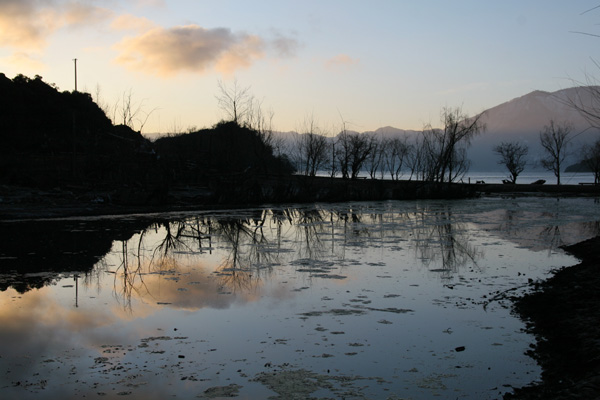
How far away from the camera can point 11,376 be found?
5.13 m

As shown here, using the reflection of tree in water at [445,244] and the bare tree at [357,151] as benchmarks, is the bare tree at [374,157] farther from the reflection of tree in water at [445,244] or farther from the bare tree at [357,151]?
the reflection of tree in water at [445,244]

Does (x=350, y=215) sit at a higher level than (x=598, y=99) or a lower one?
lower

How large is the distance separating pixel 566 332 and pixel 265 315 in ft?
12.4

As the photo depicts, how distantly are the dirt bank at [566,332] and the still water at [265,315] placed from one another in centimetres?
24

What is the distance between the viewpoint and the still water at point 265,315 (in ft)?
16.5

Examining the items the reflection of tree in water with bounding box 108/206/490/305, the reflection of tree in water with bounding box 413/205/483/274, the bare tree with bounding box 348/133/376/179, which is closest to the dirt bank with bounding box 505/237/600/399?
the reflection of tree in water with bounding box 413/205/483/274

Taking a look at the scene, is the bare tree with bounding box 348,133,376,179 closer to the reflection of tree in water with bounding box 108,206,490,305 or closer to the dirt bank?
the reflection of tree in water with bounding box 108,206,490,305

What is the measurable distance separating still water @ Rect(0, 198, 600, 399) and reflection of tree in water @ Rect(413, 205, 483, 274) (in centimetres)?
9

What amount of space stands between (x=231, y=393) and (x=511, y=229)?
49.9ft

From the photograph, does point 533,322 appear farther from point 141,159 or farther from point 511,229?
point 141,159

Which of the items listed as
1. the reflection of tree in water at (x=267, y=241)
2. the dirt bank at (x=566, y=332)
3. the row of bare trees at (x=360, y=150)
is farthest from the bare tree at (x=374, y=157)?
the dirt bank at (x=566, y=332)

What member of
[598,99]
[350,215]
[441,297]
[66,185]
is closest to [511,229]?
[350,215]

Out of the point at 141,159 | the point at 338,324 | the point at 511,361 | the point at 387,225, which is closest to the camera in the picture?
the point at 511,361

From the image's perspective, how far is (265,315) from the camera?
7312 millimetres
